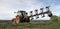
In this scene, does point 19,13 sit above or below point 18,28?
above

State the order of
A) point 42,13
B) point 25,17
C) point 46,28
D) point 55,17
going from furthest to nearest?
point 55,17 → point 25,17 → point 42,13 → point 46,28

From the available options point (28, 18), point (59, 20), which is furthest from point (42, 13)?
point (59, 20)

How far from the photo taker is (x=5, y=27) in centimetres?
1742

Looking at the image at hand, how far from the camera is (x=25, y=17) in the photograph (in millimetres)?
21922

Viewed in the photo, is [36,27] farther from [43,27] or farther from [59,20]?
[59,20]

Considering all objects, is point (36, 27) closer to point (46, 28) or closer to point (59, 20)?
point (46, 28)

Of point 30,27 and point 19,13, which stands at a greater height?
point 19,13

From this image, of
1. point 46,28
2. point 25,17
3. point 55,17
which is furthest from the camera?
point 55,17

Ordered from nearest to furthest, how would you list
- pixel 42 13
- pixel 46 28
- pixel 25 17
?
pixel 46 28
pixel 42 13
pixel 25 17

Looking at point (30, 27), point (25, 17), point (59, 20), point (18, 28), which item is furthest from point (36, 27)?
point (59, 20)

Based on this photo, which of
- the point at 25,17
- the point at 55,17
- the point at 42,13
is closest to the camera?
the point at 42,13

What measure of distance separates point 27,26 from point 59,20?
700 centimetres

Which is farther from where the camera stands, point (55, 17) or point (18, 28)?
point (55, 17)

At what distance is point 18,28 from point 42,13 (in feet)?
14.4
